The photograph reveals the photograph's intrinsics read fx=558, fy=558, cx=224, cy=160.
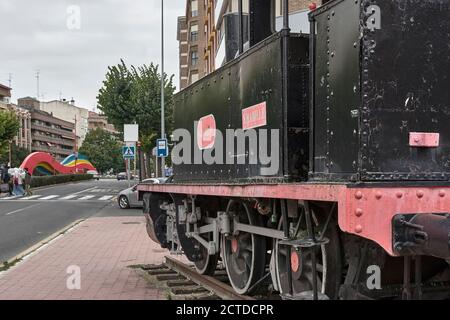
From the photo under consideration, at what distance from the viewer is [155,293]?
7496 millimetres

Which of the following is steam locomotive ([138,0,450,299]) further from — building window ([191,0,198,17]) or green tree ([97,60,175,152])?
building window ([191,0,198,17])

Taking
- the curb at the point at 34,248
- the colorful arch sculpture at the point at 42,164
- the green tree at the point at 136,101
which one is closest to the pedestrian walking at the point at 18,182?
the green tree at the point at 136,101

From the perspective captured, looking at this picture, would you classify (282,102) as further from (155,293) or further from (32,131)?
(32,131)

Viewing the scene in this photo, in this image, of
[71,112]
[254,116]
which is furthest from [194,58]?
[71,112]

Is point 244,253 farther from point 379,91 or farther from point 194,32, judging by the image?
point 194,32

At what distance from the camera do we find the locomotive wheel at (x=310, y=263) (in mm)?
4277

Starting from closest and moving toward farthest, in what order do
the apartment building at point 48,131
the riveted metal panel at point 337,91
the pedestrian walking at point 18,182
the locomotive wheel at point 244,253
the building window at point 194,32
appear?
1. the riveted metal panel at point 337,91
2. the locomotive wheel at point 244,253
3. the pedestrian walking at point 18,182
4. the building window at point 194,32
5. the apartment building at point 48,131

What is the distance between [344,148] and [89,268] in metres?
6.86

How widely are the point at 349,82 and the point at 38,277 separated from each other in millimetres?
6664

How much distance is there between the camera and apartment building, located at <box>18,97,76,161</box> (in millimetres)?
127750

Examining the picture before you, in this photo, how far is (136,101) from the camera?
32.4 meters

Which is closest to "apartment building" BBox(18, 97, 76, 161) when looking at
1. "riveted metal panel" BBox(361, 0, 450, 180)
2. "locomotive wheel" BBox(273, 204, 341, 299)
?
"locomotive wheel" BBox(273, 204, 341, 299)

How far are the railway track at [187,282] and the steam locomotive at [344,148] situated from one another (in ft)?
2.44

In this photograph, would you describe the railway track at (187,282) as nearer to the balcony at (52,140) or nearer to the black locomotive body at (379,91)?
the black locomotive body at (379,91)
